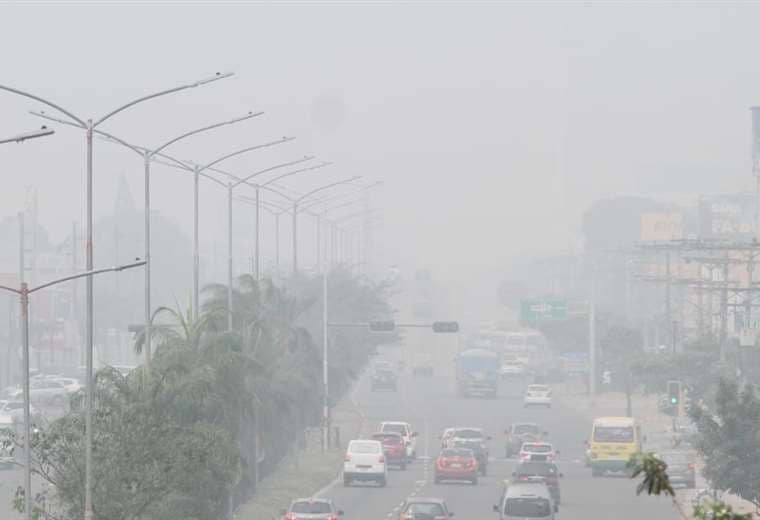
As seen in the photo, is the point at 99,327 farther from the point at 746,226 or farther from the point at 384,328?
the point at 384,328

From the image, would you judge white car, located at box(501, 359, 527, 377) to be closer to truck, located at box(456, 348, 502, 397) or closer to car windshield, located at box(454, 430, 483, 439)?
truck, located at box(456, 348, 502, 397)

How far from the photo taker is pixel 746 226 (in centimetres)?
19225

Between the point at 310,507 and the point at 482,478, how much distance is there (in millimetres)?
28879

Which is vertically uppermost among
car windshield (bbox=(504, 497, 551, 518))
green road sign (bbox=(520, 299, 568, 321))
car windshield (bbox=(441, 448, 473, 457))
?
green road sign (bbox=(520, 299, 568, 321))

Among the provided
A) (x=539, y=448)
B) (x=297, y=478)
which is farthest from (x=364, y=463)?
(x=539, y=448)

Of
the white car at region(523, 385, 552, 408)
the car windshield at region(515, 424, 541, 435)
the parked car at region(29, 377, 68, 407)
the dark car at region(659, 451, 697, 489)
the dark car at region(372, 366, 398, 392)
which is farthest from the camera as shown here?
the dark car at region(372, 366, 398, 392)

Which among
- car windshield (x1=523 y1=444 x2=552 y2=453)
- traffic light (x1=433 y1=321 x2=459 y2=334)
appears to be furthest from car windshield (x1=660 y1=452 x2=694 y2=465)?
→ traffic light (x1=433 y1=321 x2=459 y2=334)

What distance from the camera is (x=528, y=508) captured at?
56.4 meters

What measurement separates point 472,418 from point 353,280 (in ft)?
47.3

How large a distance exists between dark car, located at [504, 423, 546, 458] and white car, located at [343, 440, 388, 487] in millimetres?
15471

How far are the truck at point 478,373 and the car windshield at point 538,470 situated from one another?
247 feet

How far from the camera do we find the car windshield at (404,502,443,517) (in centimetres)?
5606

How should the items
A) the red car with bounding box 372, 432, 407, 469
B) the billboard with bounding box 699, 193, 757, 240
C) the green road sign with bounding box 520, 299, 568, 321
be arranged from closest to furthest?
the red car with bounding box 372, 432, 407, 469 < the green road sign with bounding box 520, 299, 568, 321 < the billboard with bounding box 699, 193, 757, 240

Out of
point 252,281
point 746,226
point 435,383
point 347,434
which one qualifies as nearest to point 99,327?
point 435,383
